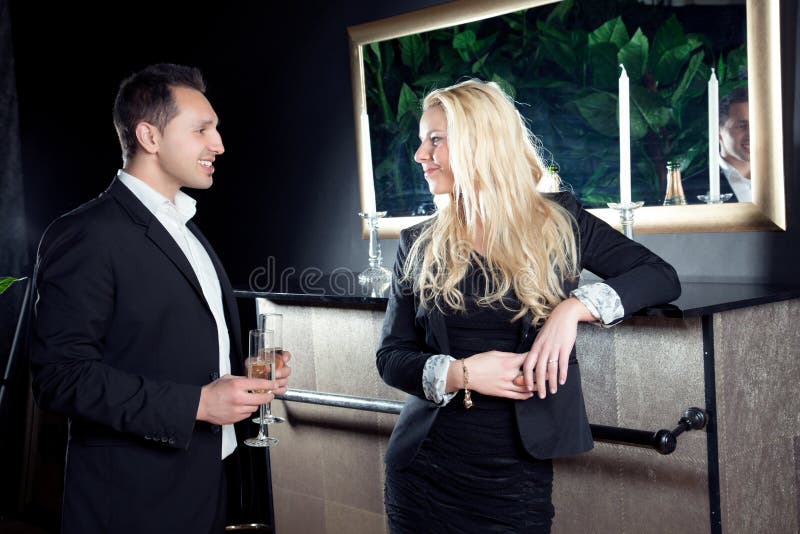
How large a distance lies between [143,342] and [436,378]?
635 mm

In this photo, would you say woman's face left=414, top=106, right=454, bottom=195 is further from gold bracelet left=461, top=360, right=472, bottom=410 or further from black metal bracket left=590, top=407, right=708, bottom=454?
black metal bracket left=590, top=407, right=708, bottom=454

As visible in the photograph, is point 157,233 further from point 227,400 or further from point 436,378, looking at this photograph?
point 436,378

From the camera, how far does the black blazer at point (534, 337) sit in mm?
1774

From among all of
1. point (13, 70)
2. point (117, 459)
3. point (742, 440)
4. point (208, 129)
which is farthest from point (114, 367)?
point (13, 70)

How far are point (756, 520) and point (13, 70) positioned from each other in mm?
4763

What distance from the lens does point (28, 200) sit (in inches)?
202

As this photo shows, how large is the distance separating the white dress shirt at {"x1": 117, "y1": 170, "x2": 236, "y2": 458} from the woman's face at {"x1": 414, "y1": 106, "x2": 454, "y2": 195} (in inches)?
23.0

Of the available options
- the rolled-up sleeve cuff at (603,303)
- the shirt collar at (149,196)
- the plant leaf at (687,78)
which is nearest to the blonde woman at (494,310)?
the rolled-up sleeve cuff at (603,303)

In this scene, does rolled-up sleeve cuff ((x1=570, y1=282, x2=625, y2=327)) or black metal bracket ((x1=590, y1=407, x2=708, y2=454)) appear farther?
black metal bracket ((x1=590, y1=407, x2=708, y2=454))

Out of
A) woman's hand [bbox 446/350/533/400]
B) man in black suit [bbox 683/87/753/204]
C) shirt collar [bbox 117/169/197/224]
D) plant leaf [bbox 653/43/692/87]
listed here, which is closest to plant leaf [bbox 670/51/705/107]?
plant leaf [bbox 653/43/692/87]

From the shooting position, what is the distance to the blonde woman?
177cm

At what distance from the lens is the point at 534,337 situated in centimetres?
180

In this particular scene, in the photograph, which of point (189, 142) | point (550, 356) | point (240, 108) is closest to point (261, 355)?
point (189, 142)

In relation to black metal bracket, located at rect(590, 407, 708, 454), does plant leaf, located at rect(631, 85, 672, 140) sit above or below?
above
